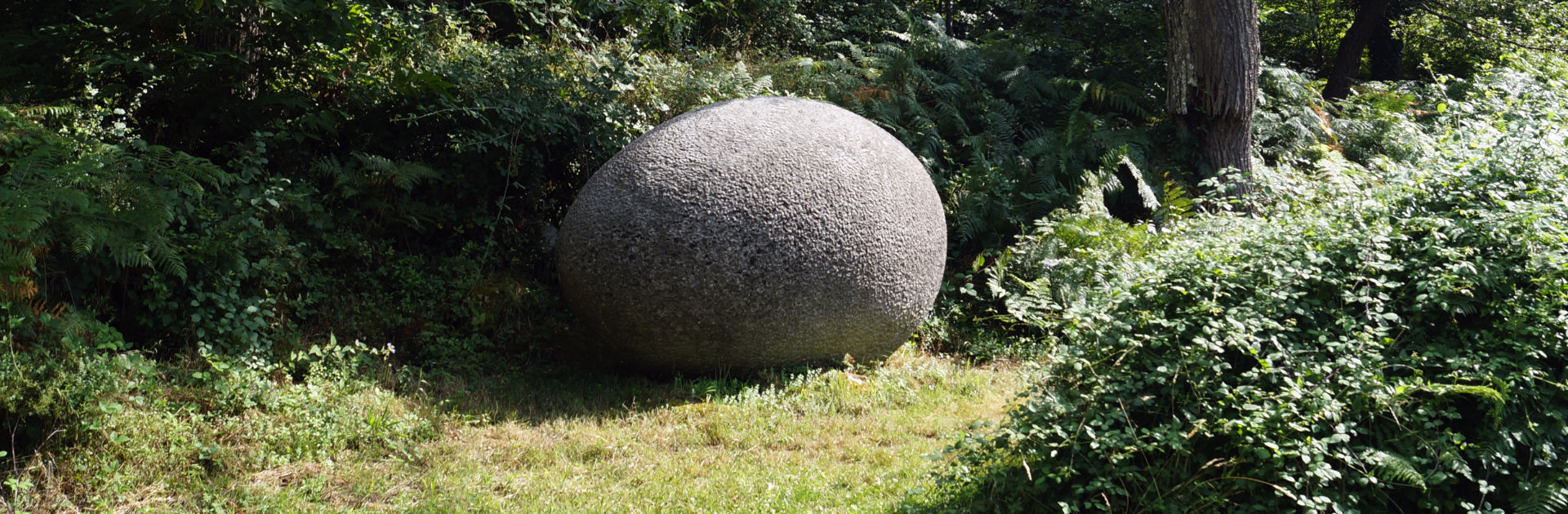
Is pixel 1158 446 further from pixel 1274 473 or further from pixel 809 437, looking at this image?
pixel 809 437

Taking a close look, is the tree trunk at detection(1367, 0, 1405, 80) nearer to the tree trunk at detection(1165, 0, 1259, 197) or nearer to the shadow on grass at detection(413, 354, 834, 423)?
the tree trunk at detection(1165, 0, 1259, 197)

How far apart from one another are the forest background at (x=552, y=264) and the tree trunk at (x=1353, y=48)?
12.8 ft

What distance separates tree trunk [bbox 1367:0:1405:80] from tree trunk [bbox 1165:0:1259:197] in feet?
20.5

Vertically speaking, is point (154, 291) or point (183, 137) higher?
point (183, 137)

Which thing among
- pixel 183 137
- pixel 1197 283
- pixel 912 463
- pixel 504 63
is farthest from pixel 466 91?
pixel 1197 283

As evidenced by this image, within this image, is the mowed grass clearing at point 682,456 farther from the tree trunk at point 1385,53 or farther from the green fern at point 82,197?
the tree trunk at point 1385,53

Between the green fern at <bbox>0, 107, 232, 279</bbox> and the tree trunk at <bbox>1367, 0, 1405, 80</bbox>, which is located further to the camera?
the tree trunk at <bbox>1367, 0, 1405, 80</bbox>

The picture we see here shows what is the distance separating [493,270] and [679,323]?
1.73m

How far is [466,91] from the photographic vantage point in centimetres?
636

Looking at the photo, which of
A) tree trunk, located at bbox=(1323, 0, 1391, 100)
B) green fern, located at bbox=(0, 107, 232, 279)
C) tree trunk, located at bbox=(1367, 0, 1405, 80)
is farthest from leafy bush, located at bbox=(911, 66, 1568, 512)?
tree trunk, located at bbox=(1367, 0, 1405, 80)

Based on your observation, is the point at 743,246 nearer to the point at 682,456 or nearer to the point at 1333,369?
the point at 682,456

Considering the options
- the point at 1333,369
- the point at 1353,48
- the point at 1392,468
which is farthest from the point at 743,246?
the point at 1353,48

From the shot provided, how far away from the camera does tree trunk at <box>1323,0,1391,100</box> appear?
39.8 ft

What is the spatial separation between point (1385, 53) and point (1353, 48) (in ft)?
5.11
